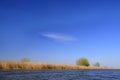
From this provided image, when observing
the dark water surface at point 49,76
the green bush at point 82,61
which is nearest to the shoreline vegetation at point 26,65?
the dark water surface at point 49,76

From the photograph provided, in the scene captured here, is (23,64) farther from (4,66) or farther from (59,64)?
(59,64)

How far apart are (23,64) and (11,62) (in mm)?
3804

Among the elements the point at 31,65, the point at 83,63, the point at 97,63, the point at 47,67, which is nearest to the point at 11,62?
the point at 31,65

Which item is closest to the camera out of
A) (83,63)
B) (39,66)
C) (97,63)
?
(39,66)

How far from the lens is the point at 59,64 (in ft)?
229

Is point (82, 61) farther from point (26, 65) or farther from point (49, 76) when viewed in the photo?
point (49, 76)

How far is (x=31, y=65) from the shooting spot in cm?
5903

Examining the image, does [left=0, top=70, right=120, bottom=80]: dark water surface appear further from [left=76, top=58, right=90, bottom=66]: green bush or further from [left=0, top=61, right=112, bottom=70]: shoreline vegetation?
[left=76, top=58, right=90, bottom=66]: green bush


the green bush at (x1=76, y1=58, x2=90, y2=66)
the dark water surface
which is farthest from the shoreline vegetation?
the green bush at (x1=76, y1=58, x2=90, y2=66)

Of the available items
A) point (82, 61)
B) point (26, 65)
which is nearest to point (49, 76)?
point (26, 65)

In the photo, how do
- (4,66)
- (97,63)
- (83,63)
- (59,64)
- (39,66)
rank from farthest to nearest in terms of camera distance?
(97,63) → (83,63) → (59,64) → (39,66) → (4,66)

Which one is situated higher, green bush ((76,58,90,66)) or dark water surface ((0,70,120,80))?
green bush ((76,58,90,66))

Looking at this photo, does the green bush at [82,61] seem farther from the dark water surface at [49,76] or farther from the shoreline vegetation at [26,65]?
the dark water surface at [49,76]

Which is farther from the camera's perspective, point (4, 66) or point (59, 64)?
point (59, 64)
